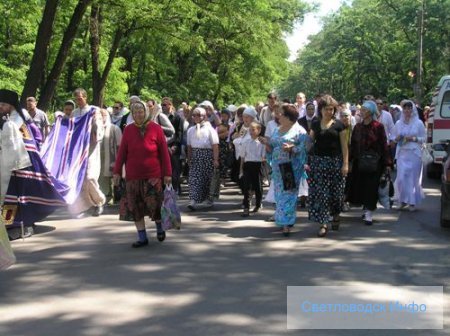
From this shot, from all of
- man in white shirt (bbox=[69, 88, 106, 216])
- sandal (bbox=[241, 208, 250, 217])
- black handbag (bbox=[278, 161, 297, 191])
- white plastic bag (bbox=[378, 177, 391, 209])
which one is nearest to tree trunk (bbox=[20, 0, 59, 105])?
man in white shirt (bbox=[69, 88, 106, 216])

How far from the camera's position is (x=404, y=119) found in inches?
416

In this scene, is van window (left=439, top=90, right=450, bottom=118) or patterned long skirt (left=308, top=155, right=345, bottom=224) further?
van window (left=439, top=90, right=450, bottom=118)

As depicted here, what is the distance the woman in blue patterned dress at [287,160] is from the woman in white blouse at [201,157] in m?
2.46

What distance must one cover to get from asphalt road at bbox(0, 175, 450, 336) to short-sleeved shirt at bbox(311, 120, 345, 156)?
1139mm

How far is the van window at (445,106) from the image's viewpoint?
14.5 metres

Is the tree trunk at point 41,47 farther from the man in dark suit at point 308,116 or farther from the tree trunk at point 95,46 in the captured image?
the man in dark suit at point 308,116

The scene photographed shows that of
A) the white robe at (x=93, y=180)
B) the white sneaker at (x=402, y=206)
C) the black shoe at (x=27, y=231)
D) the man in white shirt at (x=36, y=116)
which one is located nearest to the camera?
the black shoe at (x=27, y=231)

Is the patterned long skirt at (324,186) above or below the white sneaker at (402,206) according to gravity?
above

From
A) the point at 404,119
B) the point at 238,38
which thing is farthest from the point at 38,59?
the point at 238,38

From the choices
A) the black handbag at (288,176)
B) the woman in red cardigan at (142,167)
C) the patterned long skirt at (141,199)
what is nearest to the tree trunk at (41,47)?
the woman in red cardigan at (142,167)

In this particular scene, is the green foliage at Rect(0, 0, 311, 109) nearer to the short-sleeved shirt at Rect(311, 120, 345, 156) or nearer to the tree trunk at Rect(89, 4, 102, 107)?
the tree trunk at Rect(89, 4, 102, 107)

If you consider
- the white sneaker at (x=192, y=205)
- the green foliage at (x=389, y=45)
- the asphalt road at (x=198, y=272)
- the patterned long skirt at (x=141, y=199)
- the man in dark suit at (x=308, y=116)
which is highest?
the green foliage at (x=389, y=45)

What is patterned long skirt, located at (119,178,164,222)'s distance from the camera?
7.49m

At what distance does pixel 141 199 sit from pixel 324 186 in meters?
2.47
